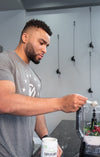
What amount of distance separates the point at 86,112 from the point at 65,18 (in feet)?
8.22

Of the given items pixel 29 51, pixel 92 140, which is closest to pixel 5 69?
pixel 29 51

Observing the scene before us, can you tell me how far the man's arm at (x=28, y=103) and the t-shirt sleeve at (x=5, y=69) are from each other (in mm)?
33

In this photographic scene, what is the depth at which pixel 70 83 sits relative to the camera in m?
3.10

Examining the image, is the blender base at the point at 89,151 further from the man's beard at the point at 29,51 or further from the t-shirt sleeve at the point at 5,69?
the man's beard at the point at 29,51

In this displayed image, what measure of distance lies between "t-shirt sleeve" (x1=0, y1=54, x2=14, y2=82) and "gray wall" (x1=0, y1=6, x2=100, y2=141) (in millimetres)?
2170

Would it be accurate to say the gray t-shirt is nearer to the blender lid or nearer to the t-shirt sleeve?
the t-shirt sleeve

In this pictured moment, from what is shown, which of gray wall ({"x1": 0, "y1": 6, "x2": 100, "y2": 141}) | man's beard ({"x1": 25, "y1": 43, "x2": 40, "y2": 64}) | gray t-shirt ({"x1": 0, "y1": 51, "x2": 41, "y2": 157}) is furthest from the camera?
gray wall ({"x1": 0, "y1": 6, "x2": 100, "y2": 141})

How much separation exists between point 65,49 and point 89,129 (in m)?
2.29

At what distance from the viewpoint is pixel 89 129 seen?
0.98 m

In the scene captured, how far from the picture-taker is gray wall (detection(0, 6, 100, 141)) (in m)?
2.97

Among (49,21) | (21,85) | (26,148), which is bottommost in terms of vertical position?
(26,148)

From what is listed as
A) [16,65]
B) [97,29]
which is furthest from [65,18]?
[16,65]

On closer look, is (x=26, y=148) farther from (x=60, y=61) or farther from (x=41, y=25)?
(x=60, y=61)

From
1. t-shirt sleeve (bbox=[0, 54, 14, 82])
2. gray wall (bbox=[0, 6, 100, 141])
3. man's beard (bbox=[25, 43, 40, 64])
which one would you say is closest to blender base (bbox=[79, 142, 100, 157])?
t-shirt sleeve (bbox=[0, 54, 14, 82])
